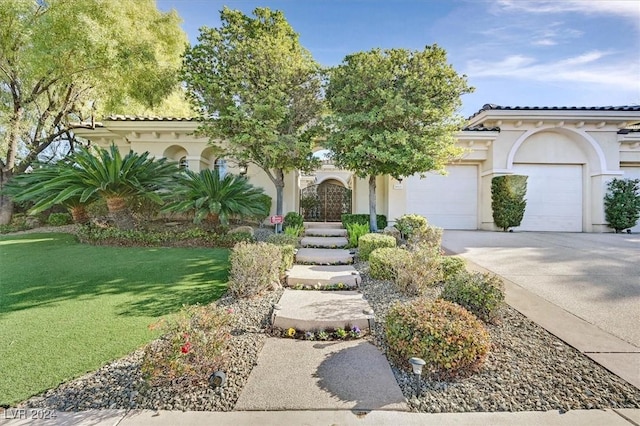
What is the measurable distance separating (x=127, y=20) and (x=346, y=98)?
8804mm

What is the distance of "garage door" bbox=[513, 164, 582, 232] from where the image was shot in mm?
11773

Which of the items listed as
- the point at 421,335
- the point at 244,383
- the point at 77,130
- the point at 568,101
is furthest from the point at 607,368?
the point at 77,130

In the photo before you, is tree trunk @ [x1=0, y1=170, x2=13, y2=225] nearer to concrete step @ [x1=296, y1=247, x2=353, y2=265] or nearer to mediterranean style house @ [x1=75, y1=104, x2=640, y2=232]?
mediterranean style house @ [x1=75, y1=104, x2=640, y2=232]

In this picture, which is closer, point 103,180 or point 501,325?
point 501,325

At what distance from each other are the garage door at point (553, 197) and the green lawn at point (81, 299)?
493 inches

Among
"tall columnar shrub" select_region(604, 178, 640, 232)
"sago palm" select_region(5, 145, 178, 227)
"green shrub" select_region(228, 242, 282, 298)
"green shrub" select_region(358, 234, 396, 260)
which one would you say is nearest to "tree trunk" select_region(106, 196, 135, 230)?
"sago palm" select_region(5, 145, 178, 227)

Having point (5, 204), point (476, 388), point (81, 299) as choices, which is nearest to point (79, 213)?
point (5, 204)

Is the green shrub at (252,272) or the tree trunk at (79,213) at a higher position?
the tree trunk at (79,213)

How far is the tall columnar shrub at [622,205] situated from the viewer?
10922mm

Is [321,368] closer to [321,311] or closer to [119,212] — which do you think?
[321,311]

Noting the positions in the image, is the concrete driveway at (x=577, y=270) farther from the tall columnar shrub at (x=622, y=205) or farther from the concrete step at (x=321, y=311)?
the tall columnar shrub at (x=622, y=205)

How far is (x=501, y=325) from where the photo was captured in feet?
11.4

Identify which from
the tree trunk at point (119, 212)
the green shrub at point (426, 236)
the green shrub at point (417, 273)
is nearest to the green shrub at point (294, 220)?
the green shrub at point (426, 236)

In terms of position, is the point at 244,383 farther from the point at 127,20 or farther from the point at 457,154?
the point at 127,20
